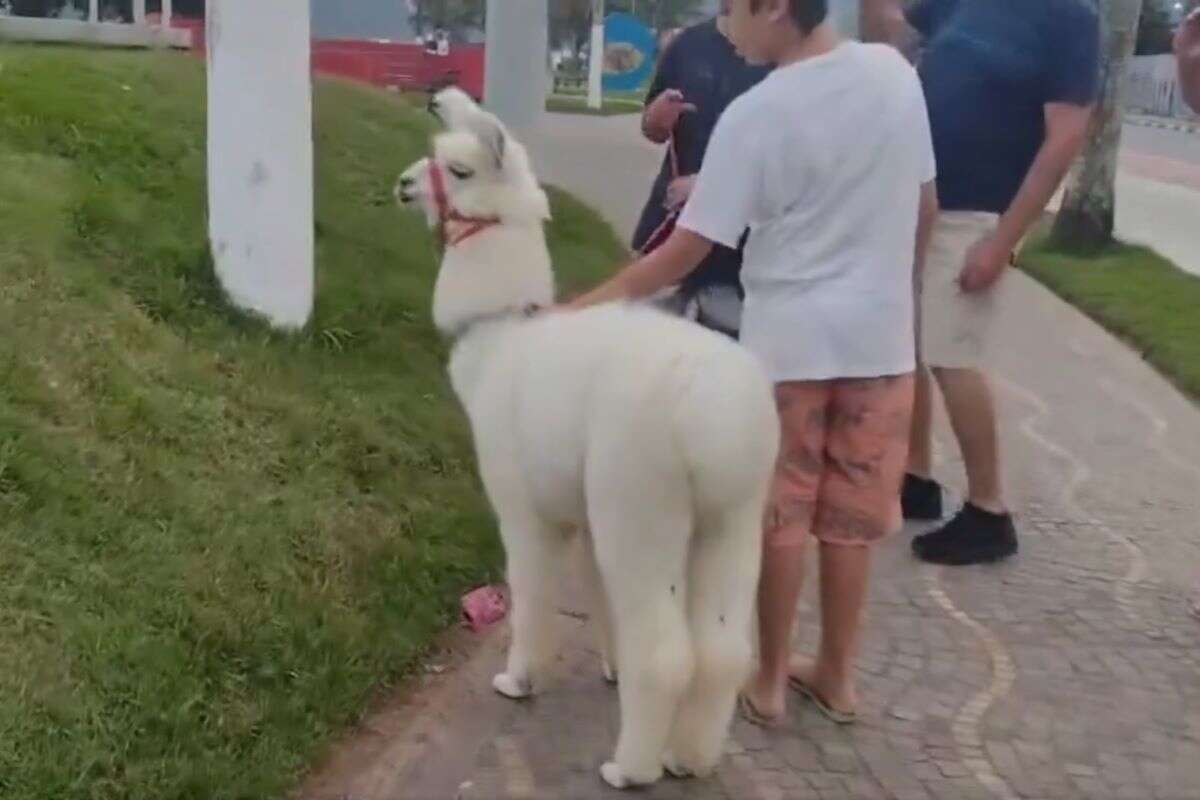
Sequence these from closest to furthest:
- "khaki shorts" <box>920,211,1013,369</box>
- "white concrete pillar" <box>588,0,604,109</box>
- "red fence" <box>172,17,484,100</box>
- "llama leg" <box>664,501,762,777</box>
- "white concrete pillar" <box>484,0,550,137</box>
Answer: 1. "llama leg" <box>664,501,762,777</box>
2. "khaki shorts" <box>920,211,1013,369</box>
3. "white concrete pillar" <box>484,0,550,137</box>
4. "red fence" <box>172,17,484,100</box>
5. "white concrete pillar" <box>588,0,604,109</box>

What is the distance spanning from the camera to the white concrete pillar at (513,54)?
489 inches

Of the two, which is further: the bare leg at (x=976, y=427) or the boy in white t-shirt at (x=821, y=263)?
the bare leg at (x=976, y=427)

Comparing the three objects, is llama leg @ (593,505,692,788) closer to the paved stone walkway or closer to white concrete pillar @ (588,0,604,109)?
the paved stone walkway

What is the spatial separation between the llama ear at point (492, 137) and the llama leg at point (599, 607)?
3.16ft

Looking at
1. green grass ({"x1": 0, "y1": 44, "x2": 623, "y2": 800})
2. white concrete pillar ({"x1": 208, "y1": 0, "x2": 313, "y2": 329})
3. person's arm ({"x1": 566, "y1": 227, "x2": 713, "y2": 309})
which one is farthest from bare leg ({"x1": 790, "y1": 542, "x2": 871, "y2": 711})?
white concrete pillar ({"x1": 208, "y1": 0, "x2": 313, "y2": 329})

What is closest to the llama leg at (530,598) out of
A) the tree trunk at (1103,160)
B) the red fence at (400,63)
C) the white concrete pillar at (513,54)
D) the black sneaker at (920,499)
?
the black sneaker at (920,499)

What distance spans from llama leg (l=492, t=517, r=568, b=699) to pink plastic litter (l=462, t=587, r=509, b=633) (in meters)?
0.50

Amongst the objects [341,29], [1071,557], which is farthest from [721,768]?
[341,29]

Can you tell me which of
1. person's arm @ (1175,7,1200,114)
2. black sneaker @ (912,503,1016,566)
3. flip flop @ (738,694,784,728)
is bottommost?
flip flop @ (738,694,784,728)

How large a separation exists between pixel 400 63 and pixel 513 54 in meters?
14.9

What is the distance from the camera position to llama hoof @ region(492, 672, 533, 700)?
13.5ft

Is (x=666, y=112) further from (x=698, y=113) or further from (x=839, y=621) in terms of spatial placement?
(x=839, y=621)

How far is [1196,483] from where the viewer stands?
645cm

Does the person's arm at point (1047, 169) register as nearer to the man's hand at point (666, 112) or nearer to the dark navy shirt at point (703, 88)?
the dark navy shirt at point (703, 88)
